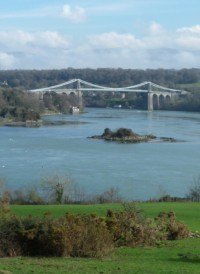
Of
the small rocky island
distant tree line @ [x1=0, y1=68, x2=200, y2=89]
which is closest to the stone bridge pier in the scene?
distant tree line @ [x1=0, y1=68, x2=200, y2=89]

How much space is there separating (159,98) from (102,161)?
166ft

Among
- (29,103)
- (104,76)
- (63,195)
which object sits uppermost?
(104,76)

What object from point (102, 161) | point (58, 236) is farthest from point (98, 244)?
point (102, 161)

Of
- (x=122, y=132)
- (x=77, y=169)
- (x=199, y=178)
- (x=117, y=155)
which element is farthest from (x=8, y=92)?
(x=199, y=178)

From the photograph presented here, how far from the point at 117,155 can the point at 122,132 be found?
8.51 metres

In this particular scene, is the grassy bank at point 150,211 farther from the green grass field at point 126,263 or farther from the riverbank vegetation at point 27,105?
the riverbank vegetation at point 27,105

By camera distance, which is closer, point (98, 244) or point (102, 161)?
point (98, 244)

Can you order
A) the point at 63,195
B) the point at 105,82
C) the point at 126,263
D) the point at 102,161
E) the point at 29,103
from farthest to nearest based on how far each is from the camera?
the point at 105,82 < the point at 29,103 < the point at 102,161 < the point at 63,195 < the point at 126,263

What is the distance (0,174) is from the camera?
19641mm

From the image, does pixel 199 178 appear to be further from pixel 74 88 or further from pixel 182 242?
pixel 74 88

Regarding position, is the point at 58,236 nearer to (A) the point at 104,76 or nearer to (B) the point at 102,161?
(B) the point at 102,161

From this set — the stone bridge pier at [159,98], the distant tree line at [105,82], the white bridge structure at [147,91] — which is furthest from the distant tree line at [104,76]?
the stone bridge pier at [159,98]

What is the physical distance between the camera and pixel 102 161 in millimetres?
23734

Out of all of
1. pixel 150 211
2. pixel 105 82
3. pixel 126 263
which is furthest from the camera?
pixel 105 82
